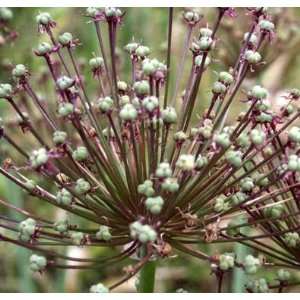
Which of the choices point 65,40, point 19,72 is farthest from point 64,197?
point 65,40

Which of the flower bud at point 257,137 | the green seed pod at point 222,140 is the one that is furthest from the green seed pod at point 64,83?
the flower bud at point 257,137

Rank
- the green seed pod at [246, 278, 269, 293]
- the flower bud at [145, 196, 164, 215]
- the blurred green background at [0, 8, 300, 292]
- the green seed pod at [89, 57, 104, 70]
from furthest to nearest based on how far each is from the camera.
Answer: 1. the blurred green background at [0, 8, 300, 292]
2. the green seed pod at [89, 57, 104, 70]
3. the green seed pod at [246, 278, 269, 293]
4. the flower bud at [145, 196, 164, 215]

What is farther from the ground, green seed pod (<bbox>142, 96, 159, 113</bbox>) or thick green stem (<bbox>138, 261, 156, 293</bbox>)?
green seed pod (<bbox>142, 96, 159, 113</bbox>)

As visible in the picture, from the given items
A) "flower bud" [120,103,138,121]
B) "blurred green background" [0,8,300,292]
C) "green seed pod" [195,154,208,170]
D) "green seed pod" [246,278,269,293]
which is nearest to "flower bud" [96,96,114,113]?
"flower bud" [120,103,138,121]

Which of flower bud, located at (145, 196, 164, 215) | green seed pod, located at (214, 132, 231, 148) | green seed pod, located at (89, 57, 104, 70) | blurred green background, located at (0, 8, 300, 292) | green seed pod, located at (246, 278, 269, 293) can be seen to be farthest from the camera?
blurred green background, located at (0, 8, 300, 292)

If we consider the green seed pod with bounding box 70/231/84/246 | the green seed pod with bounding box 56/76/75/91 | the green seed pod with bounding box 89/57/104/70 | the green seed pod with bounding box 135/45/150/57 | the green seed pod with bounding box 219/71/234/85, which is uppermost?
the green seed pod with bounding box 135/45/150/57

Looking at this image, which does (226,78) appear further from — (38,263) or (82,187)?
(38,263)

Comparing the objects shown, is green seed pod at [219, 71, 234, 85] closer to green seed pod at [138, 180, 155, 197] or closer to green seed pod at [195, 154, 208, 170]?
green seed pod at [195, 154, 208, 170]

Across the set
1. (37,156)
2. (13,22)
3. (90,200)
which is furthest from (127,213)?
(13,22)

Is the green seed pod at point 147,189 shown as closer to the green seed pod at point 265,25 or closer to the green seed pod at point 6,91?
the green seed pod at point 6,91
